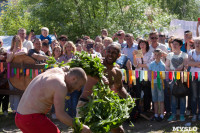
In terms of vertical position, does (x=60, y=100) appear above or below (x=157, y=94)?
above

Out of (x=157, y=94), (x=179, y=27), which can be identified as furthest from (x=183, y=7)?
(x=157, y=94)

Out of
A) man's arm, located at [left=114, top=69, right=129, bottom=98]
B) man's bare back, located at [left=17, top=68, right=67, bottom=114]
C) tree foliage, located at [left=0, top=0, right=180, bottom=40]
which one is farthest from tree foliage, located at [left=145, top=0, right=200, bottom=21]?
man's bare back, located at [left=17, top=68, right=67, bottom=114]

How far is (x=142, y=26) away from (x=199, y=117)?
7901 millimetres

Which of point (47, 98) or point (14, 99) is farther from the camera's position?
point (14, 99)

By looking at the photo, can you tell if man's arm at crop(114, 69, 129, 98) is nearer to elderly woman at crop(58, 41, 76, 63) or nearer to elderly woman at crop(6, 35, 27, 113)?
elderly woman at crop(58, 41, 76, 63)

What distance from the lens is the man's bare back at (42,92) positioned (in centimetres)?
442

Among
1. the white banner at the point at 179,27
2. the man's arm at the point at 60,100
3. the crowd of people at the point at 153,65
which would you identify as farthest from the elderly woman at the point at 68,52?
the white banner at the point at 179,27

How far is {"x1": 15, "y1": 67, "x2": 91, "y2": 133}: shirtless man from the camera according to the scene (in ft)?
14.4

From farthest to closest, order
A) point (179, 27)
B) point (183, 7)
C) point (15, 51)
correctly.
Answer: point (183, 7), point (179, 27), point (15, 51)

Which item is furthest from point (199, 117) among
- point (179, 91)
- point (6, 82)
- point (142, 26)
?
point (142, 26)

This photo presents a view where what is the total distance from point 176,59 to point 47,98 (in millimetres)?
4540

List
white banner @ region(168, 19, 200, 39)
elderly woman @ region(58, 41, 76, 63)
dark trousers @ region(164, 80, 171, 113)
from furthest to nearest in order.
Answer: white banner @ region(168, 19, 200, 39)
elderly woman @ region(58, 41, 76, 63)
dark trousers @ region(164, 80, 171, 113)

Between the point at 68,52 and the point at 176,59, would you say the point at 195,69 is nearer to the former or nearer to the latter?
the point at 176,59

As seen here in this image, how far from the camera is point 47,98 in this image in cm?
→ 456
